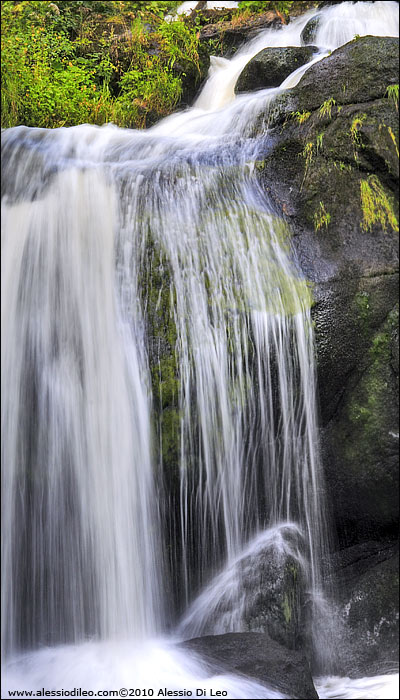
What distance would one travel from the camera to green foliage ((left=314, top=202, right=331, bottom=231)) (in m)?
4.30

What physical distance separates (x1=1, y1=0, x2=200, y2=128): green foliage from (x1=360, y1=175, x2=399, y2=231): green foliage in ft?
11.3

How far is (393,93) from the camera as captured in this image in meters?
4.51

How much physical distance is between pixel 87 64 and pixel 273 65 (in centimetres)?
235

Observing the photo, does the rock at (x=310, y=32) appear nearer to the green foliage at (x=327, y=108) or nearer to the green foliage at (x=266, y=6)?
the green foliage at (x=266, y=6)

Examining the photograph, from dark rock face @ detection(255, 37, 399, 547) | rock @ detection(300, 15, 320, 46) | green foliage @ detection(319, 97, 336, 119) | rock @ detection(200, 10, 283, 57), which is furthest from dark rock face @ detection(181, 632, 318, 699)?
rock @ detection(200, 10, 283, 57)

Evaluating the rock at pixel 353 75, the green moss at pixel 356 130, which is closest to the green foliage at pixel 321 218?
the green moss at pixel 356 130

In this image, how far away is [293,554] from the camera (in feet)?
12.5

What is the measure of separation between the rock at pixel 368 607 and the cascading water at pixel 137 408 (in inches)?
8.4

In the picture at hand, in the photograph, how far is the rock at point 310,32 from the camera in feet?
24.5

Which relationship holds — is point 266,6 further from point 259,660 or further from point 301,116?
point 259,660

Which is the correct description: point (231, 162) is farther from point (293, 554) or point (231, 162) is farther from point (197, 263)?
point (293, 554)

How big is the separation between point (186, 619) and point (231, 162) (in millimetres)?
3363

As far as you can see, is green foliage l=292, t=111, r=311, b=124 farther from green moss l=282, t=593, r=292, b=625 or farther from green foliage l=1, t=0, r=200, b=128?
green moss l=282, t=593, r=292, b=625

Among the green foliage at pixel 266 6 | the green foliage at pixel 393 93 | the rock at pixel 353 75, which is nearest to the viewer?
the green foliage at pixel 393 93
